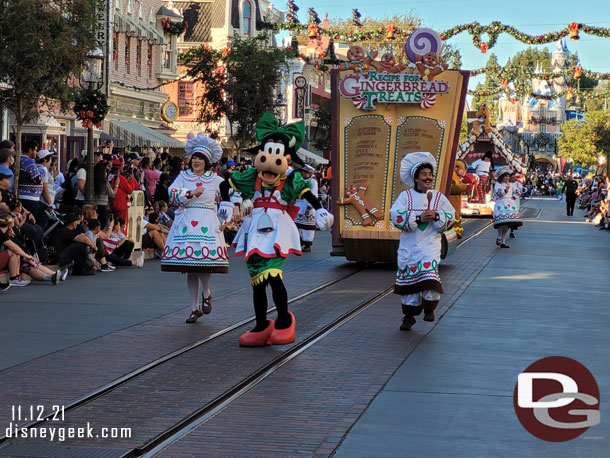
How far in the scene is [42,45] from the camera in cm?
1756

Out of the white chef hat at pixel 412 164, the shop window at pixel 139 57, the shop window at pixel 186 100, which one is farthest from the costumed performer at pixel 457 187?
the shop window at pixel 186 100

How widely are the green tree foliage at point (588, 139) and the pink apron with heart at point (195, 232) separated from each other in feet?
Result: 176

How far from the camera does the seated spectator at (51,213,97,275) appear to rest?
15.8m

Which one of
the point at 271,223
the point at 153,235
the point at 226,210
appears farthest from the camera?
the point at 153,235

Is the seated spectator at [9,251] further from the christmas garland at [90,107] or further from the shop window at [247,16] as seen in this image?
the shop window at [247,16]

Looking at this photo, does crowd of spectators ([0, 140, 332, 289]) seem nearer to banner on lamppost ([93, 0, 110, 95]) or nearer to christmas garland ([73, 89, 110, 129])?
christmas garland ([73, 89, 110, 129])

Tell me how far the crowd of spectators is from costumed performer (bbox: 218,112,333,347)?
529 millimetres

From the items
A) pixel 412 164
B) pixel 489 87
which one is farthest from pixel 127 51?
pixel 489 87

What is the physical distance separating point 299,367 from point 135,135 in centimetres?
3076

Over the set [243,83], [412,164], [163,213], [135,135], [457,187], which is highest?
[243,83]

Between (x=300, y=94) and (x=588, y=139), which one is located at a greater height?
(x=588, y=139)

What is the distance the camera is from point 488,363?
9141 millimetres

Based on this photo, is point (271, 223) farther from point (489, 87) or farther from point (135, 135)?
point (489, 87)
